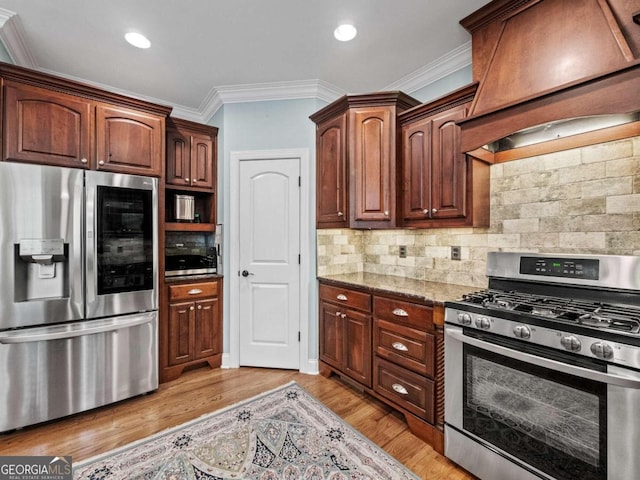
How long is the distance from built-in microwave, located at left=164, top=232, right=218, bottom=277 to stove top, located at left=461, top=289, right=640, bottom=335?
2524 mm

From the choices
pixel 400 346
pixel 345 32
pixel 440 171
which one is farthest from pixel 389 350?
pixel 345 32

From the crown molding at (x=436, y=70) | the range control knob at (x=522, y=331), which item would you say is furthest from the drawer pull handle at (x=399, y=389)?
the crown molding at (x=436, y=70)

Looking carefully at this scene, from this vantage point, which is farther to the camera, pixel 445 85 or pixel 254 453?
pixel 445 85

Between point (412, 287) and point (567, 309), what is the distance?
0.97 metres

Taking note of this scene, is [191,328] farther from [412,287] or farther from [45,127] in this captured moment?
[412,287]

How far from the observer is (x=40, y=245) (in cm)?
209

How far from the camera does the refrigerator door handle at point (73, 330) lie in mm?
2031

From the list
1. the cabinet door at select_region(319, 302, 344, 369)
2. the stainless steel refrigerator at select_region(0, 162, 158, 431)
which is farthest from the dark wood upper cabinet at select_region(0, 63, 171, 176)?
the cabinet door at select_region(319, 302, 344, 369)

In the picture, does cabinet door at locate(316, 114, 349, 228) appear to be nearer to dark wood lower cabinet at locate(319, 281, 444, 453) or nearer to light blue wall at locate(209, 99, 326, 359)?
light blue wall at locate(209, 99, 326, 359)

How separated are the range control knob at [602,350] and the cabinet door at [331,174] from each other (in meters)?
1.79

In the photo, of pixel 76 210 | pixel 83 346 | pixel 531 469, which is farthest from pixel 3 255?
pixel 531 469

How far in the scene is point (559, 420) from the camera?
1341mm

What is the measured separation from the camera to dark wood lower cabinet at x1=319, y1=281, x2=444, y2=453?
1.92m

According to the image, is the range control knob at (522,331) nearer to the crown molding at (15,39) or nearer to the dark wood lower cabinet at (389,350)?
the dark wood lower cabinet at (389,350)
